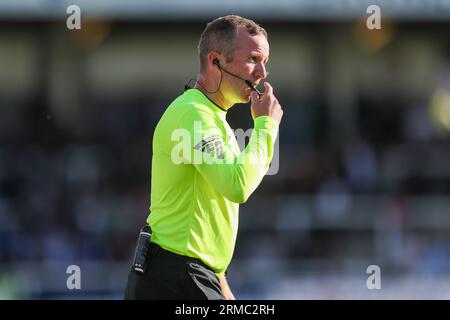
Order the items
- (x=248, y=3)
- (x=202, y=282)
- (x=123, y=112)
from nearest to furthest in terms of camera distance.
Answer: (x=202, y=282)
(x=248, y=3)
(x=123, y=112)

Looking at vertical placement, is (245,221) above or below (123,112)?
below

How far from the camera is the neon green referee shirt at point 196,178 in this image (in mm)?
4953

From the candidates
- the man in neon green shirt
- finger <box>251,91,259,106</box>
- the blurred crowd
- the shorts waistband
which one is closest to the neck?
the man in neon green shirt

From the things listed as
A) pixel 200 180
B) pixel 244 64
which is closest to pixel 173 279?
pixel 200 180

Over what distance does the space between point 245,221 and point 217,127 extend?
339 inches

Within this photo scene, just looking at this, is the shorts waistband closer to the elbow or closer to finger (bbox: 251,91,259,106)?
the elbow

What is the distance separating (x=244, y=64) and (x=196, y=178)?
2.04 ft

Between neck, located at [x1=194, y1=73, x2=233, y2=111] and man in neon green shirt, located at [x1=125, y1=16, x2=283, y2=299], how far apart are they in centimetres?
3

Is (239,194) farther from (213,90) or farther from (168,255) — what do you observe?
(213,90)

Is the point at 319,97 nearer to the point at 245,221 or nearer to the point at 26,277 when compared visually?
the point at 245,221

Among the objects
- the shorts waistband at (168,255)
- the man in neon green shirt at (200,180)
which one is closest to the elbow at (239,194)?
the man in neon green shirt at (200,180)

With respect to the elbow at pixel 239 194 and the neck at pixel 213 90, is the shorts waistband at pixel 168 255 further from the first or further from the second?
the neck at pixel 213 90
